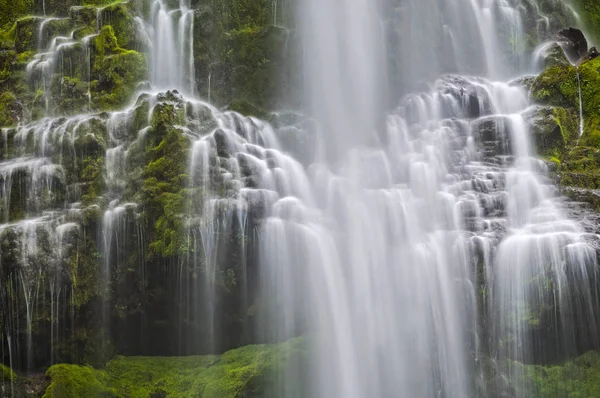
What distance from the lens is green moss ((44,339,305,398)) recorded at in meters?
12.2

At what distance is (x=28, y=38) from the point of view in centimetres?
1881

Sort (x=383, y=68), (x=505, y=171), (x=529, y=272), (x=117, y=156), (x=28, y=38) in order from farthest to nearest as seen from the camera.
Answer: (x=383, y=68)
(x=28, y=38)
(x=505, y=171)
(x=117, y=156)
(x=529, y=272)

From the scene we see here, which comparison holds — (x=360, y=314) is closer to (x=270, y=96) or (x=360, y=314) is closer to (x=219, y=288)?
(x=219, y=288)

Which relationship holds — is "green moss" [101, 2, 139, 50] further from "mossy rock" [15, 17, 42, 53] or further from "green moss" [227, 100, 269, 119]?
"green moss" [227, 100, 269, 119]

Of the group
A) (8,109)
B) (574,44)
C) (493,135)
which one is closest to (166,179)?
(8,109)

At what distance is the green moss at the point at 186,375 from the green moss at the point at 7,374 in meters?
0.82

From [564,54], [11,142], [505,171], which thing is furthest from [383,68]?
[11,142]

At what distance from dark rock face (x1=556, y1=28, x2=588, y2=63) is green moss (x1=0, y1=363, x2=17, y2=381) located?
69.0ft

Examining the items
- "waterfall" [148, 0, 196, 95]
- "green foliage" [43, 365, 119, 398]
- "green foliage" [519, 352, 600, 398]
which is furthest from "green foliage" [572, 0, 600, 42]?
"green foliage" [43, 365, 119, 398]

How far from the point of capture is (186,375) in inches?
494

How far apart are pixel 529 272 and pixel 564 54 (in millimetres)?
11614

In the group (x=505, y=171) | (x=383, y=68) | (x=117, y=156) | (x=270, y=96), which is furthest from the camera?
(x=383, y=68)

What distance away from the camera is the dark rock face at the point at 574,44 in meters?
21.2

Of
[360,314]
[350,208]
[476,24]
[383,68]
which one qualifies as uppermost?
[476,24]
